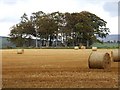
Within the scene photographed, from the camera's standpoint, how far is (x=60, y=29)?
297ft

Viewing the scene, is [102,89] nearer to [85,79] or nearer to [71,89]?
[71,89]

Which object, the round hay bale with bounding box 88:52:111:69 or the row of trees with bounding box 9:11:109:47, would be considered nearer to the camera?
the round hay bale with bounding box 88:52:111:69

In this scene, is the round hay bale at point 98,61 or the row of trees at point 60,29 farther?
the row of trees at point 60,29

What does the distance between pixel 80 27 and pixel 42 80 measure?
247 ft

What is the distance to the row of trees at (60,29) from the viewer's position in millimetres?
88312

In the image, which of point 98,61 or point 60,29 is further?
point 60,29

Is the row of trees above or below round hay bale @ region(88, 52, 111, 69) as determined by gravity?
above

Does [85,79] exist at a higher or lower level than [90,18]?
lower

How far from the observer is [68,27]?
3529 inches

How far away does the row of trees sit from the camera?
88.3m

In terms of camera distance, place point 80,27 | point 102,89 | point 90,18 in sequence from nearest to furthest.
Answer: point 102,89, point 80,27, point 90,18

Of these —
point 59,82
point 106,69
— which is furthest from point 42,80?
point 106,69

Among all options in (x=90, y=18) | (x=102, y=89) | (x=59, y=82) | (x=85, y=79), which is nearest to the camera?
(x=102, y=89)

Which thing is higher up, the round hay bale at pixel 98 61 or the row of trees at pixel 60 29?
the row of trees at pixel 60 29
